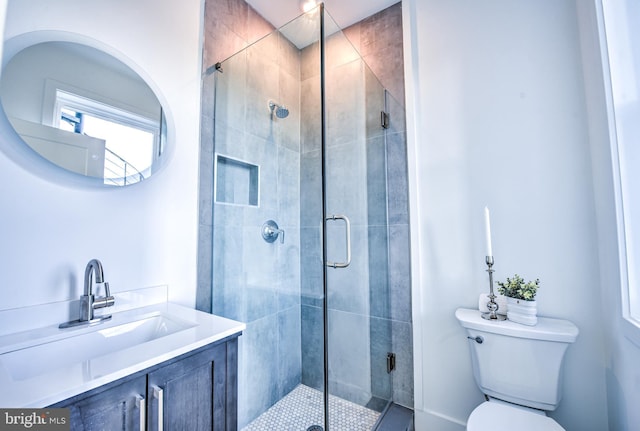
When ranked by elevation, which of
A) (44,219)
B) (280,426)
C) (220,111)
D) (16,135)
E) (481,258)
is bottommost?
(280,426)

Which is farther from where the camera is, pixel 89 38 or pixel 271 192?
pixel 271 192

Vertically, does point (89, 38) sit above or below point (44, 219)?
above

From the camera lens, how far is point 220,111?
1.57m

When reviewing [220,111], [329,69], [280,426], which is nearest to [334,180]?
[329,69]

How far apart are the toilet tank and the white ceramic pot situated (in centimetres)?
2

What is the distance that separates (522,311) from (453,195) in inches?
27.1

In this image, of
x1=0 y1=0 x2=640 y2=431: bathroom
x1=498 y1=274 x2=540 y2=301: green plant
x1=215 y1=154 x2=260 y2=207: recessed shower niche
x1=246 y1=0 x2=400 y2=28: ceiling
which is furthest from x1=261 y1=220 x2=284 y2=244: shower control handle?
x1=246 y1=0 x2=400 y2=28: ceiling

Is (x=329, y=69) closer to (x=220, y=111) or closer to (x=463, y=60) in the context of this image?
(x=220, y=111)

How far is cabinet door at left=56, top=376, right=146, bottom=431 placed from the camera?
0.62m

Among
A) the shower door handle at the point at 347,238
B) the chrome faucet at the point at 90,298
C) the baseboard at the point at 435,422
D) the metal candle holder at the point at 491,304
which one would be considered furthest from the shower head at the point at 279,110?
the baseboard at the point at 435,422

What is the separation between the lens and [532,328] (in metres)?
1.21

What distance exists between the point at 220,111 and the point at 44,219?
3.19ft

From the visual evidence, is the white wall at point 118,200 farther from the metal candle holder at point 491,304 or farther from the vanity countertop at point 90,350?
the metal candle holder at point 491,304

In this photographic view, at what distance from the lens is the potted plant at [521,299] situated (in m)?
1.23
